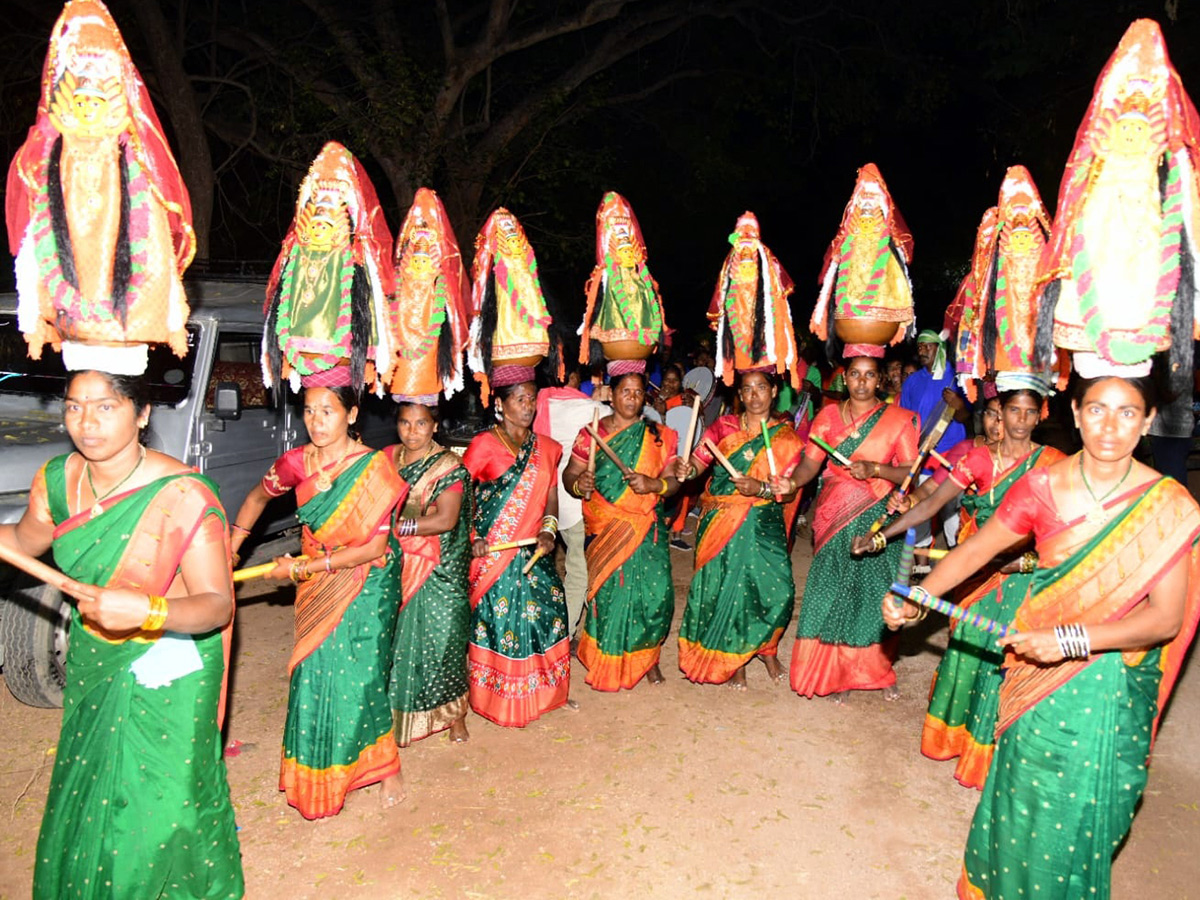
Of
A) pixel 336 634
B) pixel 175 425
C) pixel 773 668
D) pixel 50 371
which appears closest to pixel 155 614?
pixel 336 634

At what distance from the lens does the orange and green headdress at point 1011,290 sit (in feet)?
14.1

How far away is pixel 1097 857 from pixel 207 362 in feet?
18.8

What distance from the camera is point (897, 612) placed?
307 centimetres

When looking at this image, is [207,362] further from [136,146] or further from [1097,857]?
[1097,857]

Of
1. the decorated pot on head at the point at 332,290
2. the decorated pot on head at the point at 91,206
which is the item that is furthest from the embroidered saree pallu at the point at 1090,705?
the decorated pot on head at the point at 91,206

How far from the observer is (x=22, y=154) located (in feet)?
9.56

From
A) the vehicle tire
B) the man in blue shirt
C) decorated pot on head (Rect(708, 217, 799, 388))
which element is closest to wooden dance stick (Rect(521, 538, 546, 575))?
decorated pot on head (Rect(708, 217, 799, 388))

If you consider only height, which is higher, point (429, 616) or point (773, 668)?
point (429, 616)

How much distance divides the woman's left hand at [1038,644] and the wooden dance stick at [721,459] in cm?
266

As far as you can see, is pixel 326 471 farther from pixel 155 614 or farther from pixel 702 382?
pixel 702 382

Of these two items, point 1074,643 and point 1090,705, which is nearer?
point 1074,643

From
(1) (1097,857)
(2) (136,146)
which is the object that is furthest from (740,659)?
(2) (136,146)

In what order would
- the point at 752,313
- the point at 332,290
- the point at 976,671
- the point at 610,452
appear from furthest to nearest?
the point at 752,313 < the point at 610,452 < the point at 976,671 < the point at 332,290

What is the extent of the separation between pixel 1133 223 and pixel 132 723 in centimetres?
329
